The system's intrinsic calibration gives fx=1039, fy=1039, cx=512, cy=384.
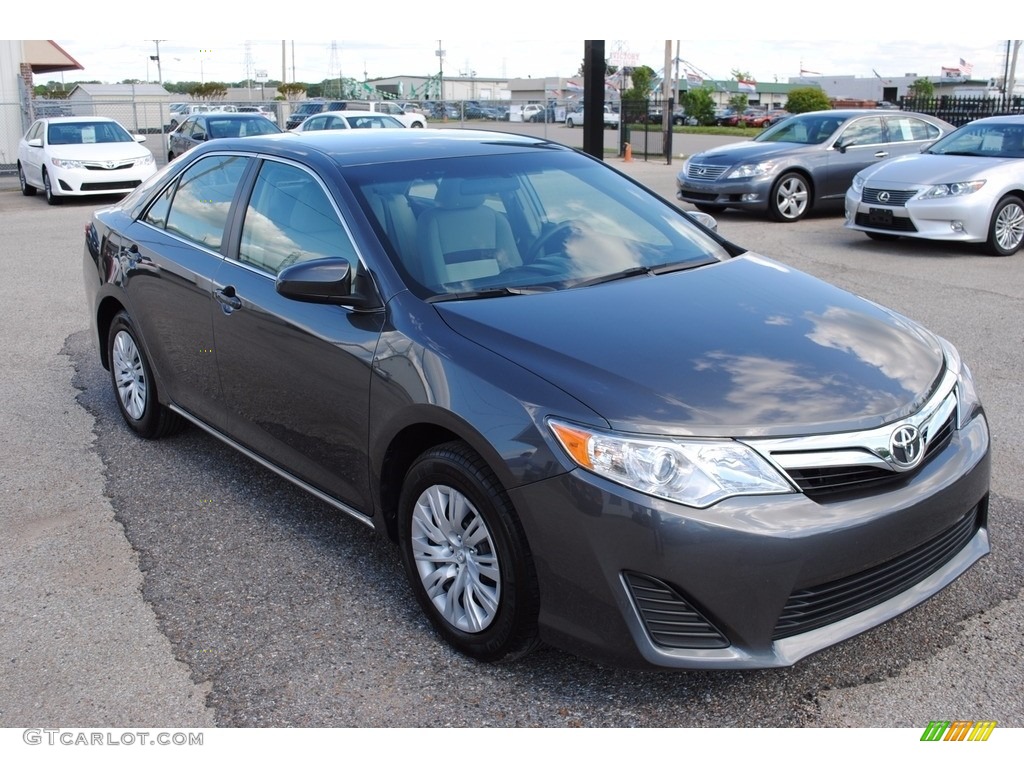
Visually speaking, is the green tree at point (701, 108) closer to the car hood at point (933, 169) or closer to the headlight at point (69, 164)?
the headlight at point (69, 164)

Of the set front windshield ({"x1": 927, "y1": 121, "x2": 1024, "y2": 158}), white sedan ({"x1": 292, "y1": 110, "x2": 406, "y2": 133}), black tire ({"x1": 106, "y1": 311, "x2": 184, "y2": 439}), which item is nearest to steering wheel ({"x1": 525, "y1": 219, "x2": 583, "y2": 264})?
black tire ({"x1": 106, "y1": 311, "x2": 184, "y2": 439})

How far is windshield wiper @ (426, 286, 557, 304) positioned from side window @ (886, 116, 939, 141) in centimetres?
1275

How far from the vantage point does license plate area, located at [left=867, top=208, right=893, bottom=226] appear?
37.2ft

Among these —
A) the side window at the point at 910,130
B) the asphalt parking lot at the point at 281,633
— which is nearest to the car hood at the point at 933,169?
the side window at the point at 910,130

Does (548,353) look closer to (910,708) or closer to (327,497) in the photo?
(327,497)

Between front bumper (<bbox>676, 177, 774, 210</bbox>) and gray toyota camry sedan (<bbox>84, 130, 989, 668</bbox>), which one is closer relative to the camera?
gray toyota camry sedan (<bbox>84, 130, 989, 668</bbox>)

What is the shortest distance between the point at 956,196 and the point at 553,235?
8253 mm

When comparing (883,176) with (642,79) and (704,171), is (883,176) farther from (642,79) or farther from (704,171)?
(642,79)

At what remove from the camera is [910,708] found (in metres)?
3.11

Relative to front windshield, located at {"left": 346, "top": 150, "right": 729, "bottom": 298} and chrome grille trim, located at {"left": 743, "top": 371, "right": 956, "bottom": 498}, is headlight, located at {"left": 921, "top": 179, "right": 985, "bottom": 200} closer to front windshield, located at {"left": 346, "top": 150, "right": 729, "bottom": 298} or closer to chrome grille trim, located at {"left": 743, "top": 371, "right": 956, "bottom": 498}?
front windshield, located at {"left": 346, "top": 150, "right": 729, "bottom": 298}

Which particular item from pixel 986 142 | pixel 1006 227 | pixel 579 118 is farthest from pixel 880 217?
pixel 579 118

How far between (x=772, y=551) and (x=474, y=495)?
91 centimetres

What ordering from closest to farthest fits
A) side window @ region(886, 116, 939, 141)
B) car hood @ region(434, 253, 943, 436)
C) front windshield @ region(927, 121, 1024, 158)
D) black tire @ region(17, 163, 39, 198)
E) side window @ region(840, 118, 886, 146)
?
car hood @ region(434, 253, 943, 436) → front windshield @ region(927, 121, 1024, 158) → side window @ region(840, 118, 886, 146) → side window @ region(886, 116, 939, 141) → black tire @ region(17, 163, 39, 198)

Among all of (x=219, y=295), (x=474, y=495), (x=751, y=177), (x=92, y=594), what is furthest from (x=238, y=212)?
(x=751, y=177)
